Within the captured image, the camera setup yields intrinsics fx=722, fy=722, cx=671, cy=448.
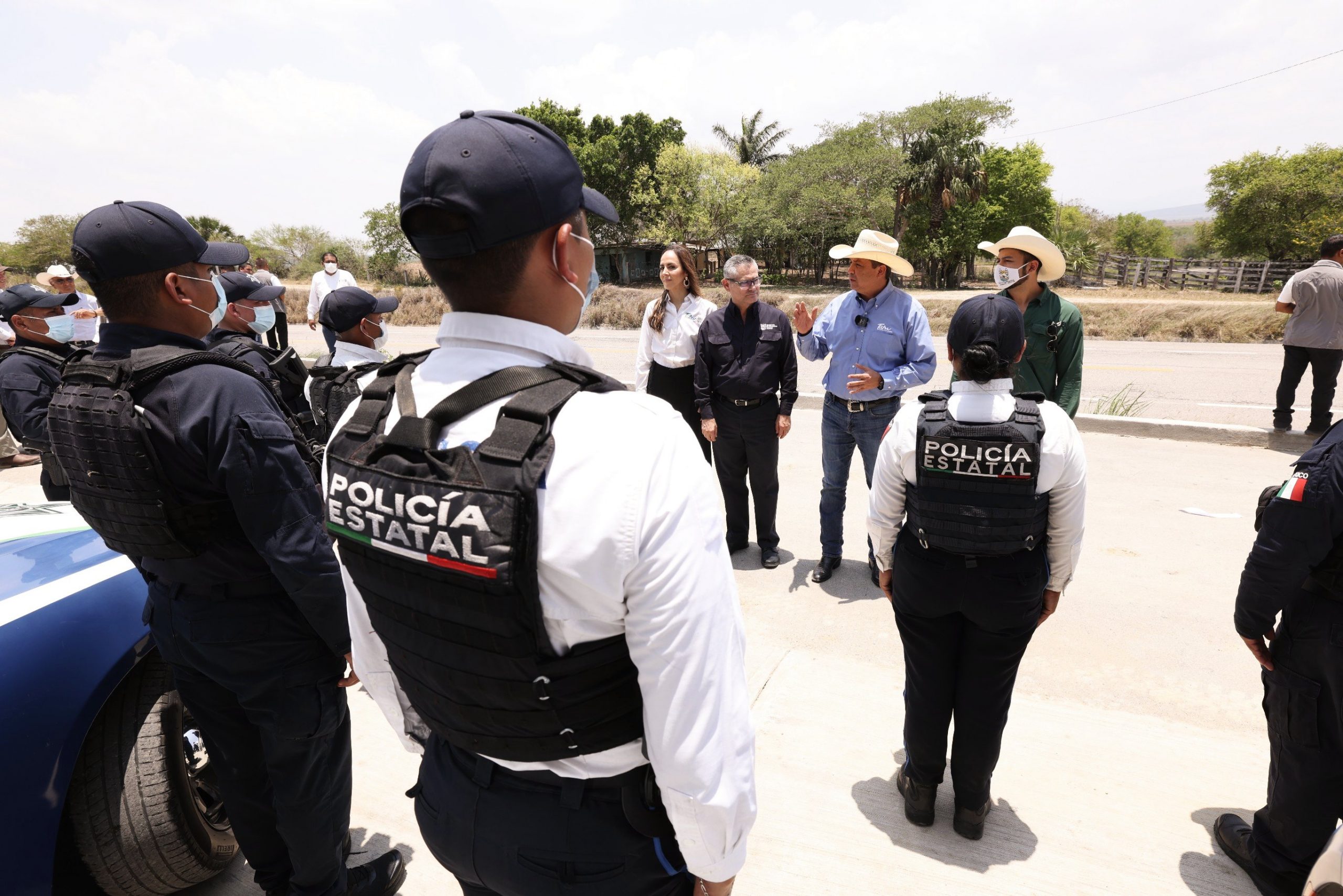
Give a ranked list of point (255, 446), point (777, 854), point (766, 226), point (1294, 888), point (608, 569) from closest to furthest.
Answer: point (608, 569) < point (255, 446) < point (1294, 888) < point (777, 854) < point (766, 226)

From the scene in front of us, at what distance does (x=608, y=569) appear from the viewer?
1074mm

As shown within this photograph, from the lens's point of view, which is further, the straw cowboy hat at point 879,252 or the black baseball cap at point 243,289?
the black baseball cap at point 243,289

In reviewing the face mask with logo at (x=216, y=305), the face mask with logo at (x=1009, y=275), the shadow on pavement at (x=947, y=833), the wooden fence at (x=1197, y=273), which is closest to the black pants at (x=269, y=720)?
the face mask with logo at (x=216, y=305)

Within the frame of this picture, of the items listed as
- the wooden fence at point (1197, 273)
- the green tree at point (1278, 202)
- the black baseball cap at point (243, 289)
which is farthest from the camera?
the green tree at point (1278, 202)

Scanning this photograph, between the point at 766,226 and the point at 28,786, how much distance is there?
38449mm

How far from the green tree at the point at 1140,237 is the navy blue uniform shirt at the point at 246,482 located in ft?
321

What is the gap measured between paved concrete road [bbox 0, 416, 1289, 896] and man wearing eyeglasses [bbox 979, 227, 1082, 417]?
1.25m

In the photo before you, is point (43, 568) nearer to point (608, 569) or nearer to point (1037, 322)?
point (608, 569)

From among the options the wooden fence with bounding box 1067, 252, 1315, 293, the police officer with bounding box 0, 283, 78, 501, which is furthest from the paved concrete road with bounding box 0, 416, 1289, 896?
the wooden fence with bounding box 1067, 252, 1315, 293

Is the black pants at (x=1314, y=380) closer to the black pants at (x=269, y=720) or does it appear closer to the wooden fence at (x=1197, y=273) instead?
the black pants at (x=269, y=720)

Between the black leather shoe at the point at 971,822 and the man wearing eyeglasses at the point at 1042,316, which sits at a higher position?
the man wearing eyeglasses at the point at 1042,316

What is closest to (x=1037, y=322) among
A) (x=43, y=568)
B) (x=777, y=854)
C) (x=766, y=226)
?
(x=777, y=854)

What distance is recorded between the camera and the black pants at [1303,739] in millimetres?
2059

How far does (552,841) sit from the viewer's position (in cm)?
126
